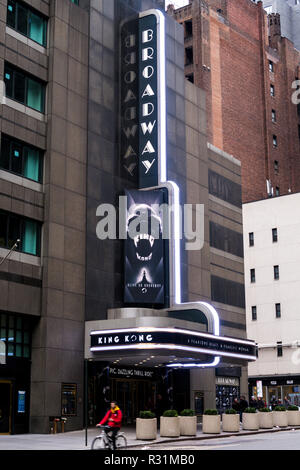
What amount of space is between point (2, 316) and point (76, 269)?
5.48 m

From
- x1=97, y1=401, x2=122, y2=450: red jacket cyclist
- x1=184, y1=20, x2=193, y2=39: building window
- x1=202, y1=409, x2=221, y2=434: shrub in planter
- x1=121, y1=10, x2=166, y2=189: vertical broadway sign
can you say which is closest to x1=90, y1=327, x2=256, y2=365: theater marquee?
x1=202, y1=409, x2=221, y2=434: shrub in planter

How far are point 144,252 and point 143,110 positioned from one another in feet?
30.7

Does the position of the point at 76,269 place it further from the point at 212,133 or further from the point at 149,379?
the point at 212,133

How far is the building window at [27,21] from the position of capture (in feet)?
141

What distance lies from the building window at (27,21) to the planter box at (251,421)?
25.2 metres

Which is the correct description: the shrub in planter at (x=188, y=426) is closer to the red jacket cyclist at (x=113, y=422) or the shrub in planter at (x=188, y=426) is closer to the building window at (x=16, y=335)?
the building window at (x=16, y=335)

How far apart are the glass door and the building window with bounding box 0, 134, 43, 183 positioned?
1161 centimetres

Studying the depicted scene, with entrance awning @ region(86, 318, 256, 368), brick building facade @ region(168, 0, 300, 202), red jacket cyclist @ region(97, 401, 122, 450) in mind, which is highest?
brick building facade @ region(168, 0, 300, 202)

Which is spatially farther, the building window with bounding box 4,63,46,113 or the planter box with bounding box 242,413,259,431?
the planter box with bounding box 242,413,259,431

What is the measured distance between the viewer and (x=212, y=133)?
292 ft

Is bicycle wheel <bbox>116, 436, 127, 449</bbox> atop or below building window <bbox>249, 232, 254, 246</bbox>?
below

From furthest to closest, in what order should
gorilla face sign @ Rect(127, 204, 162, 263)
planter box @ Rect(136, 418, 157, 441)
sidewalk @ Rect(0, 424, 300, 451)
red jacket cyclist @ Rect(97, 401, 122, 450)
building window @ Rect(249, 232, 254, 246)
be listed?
1. building window @ Rect(249, 232, 254, 246)
2. gorilla face sign @ Rect(127, 204, 162, 263)
3. planter box @ Rect(136, 418, 157, 441)
4. sidewalk @ Rect(0, 424, 300, 451)
5. red jacket cyclist @ Rect(97, 401, 122, 450)

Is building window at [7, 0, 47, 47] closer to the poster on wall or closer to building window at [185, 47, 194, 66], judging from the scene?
the poster on wall

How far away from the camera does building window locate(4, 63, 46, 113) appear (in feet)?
138
